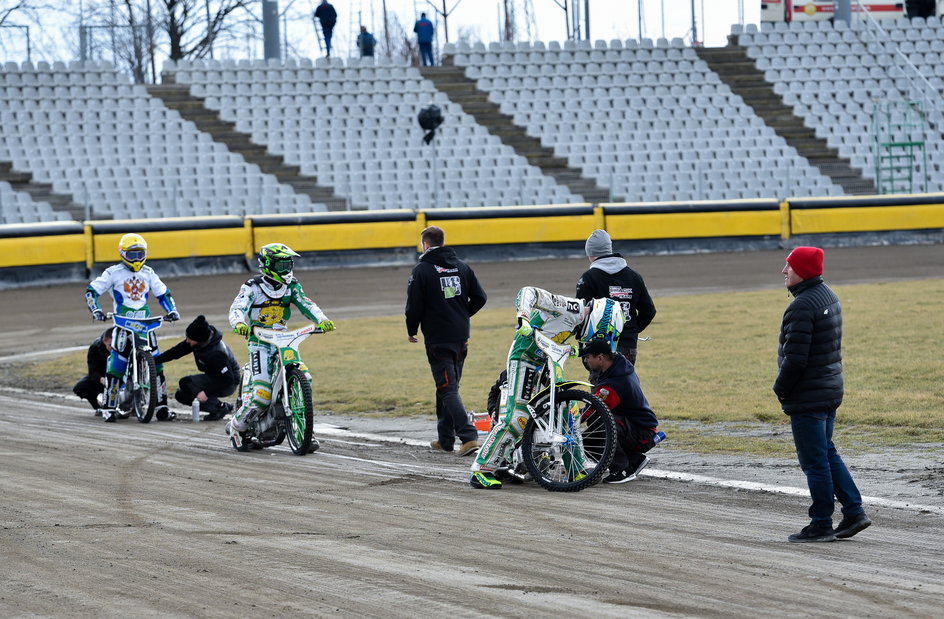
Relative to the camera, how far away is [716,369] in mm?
15398

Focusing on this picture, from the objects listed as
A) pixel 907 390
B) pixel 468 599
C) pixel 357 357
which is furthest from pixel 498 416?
pixel 357 357

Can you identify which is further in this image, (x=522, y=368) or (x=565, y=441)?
(x=522, y=368)

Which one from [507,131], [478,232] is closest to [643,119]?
[507,131]

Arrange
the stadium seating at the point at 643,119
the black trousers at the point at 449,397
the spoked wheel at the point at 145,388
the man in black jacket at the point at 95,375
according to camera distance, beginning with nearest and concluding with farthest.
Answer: the black trousers at the point at 449,397
the spoked wheel at the point at 145,388
the man in black jacket at the point at 95,375
the stadium seating at the point at 643,119

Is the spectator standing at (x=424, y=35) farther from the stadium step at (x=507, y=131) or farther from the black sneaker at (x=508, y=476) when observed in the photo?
the black sneaker at (x=508, y=476)

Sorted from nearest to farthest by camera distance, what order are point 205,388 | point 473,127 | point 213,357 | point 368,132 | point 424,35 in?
point 205,388 → point 213,357 → point 368,132 → point 473,127 → point 424,35

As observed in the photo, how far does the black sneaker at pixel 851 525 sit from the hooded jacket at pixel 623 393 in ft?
7.30

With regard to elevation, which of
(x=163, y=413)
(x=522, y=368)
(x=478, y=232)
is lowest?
(x=163, y=413)

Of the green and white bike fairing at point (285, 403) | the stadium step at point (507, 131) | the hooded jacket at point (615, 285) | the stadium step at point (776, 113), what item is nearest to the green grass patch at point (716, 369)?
the hooded jacket at point (615, 285)

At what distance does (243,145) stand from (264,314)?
2384 cm

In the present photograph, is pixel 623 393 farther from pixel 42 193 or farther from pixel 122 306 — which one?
pixel 42 193

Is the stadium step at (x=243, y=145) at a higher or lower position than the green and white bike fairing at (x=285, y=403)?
higher

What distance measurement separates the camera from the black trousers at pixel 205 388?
46.0 ft

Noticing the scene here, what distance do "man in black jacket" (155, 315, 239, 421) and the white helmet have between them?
229 inches
